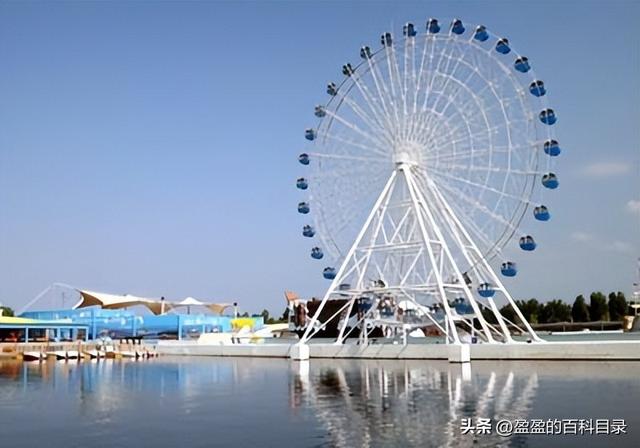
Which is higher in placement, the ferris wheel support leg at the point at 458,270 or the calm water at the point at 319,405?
the ferris wheel support leg at the point at 458,270

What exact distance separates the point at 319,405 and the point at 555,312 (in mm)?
119894

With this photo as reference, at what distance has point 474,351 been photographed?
1773 inches

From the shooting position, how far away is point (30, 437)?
19500 mm

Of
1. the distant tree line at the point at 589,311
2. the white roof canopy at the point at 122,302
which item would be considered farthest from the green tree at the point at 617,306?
the white roof canopy at the point at 122,302

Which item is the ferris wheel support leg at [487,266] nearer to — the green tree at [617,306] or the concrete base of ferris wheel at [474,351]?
the concrete base of ferris wheel at [474,351]

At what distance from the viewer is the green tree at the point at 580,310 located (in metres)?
127

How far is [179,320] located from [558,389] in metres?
73.8

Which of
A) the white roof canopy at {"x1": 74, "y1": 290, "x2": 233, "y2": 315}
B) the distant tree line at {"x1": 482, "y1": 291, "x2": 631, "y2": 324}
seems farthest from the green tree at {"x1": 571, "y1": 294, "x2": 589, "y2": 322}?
the white roof canopy at {"x1": 74, "y1": 290, "x2": 233, "y2": 315}

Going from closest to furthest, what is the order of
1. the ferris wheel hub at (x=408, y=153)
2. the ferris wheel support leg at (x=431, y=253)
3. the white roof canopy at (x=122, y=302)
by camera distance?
the ferris wheel support leg at (x=431, y=253) < the ferris wheel hub at (x=408, y=153) < the white roof canopy at (x=122, y=302)

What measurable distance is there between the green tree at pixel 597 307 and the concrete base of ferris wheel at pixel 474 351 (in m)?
86.3

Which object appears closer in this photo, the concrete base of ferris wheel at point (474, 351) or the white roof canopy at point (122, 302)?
the concrete base of ferris wheel at point (474, 351)

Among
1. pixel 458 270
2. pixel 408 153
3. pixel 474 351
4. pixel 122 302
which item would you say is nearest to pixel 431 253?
pixel 458 270

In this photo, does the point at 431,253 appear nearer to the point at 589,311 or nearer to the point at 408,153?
the point at 408,153

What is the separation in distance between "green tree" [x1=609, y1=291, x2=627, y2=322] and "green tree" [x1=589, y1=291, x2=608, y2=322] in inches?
51.1
